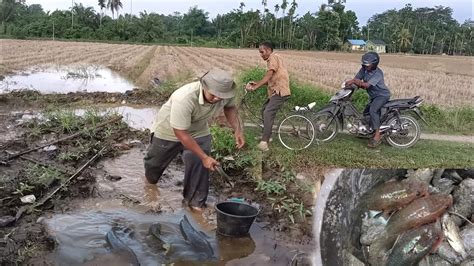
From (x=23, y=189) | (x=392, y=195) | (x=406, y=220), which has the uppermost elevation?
(x=23, y=189)

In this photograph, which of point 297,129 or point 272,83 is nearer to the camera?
point 272,83

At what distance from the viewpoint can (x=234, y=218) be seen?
4891mm

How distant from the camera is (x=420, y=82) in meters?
19.6

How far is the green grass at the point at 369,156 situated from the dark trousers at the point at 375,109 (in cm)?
45

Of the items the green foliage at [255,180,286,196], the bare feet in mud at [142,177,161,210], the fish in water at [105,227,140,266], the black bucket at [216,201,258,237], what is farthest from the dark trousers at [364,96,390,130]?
the fish in water at [105,227,140,266]

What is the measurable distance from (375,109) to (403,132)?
76 cm

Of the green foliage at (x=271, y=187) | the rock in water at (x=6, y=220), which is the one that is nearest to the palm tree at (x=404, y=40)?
the green foliage at (x=271, y=187)

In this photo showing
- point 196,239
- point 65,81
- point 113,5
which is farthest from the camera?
point 113,5

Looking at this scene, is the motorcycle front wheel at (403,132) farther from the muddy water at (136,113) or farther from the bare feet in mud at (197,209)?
the muddy water at (136,113)

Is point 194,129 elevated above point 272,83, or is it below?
below

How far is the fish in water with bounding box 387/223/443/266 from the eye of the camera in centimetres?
746

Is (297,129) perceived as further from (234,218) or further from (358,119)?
(234,218)

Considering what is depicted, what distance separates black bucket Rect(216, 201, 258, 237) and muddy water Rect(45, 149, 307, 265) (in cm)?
9

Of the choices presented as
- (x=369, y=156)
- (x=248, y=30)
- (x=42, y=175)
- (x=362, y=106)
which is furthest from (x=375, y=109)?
(x=248, y=30)
